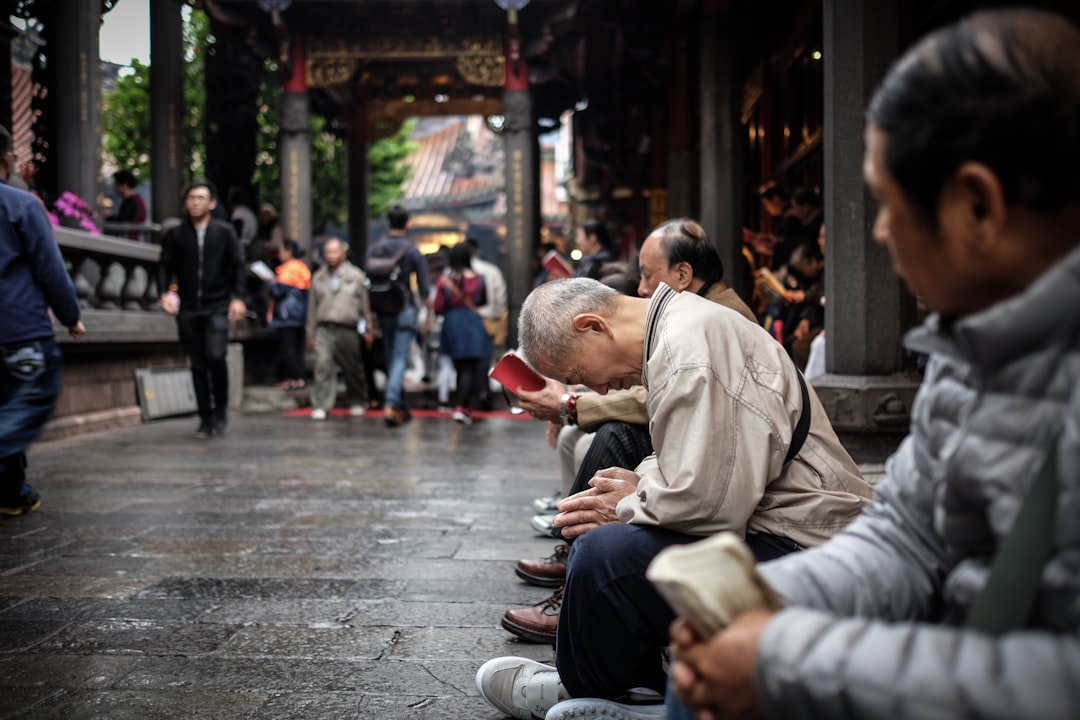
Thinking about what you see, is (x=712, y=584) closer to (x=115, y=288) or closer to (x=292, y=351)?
(x=115, y=288)

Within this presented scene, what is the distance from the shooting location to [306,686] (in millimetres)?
2809

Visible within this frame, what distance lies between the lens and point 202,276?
8.41 m

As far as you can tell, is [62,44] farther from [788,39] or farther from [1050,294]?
[1050,294]

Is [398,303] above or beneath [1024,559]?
above

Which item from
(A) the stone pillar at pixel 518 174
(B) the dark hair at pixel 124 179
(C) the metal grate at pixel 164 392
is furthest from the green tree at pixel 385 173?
(C) the metal grate at pixel 164 392

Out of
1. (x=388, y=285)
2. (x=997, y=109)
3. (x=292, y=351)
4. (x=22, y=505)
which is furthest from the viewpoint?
(x=292, y=351)

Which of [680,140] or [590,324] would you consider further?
[680,140]

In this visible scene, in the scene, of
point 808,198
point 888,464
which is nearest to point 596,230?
point 808,198

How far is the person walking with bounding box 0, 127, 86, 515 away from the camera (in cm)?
490

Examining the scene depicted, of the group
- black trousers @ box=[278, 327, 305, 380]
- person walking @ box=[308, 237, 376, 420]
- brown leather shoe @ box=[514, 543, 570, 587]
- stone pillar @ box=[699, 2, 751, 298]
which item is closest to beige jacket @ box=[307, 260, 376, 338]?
person walking @ box=[308, 237, 376, 420]

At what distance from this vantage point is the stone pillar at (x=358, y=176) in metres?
20.3

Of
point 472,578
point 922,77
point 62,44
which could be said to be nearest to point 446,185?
point 62,44

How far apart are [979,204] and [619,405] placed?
225 centimetres

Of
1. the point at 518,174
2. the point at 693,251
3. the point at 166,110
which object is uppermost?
the point at 166,110
